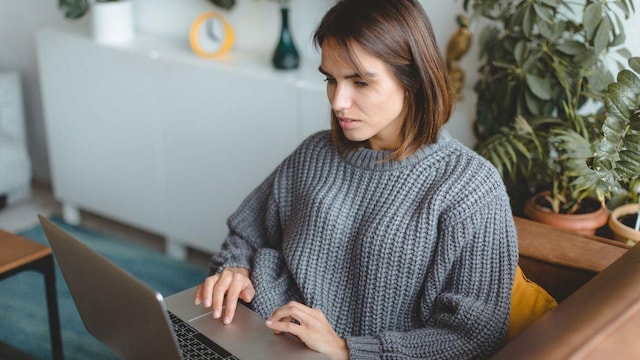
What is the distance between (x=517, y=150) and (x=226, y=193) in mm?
1234

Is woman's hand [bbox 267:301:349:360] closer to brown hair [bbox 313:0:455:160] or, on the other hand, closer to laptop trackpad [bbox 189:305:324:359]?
laptop trackpad [bbox 189:305:324:359]

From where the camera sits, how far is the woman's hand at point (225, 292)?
1.61 meters

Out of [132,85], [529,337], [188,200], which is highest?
[529,337]

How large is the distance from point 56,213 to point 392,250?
2.52 metres

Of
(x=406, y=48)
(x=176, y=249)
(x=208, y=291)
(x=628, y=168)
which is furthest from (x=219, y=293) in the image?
(x=176, y=249)

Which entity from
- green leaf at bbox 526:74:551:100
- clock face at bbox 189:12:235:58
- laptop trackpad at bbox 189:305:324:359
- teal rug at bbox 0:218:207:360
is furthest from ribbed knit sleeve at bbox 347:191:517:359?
clock face at bbox 189:12:235:58

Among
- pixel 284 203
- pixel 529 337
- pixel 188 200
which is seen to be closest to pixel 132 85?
pixel 188 200

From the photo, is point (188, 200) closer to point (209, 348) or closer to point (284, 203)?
point (284, 203)

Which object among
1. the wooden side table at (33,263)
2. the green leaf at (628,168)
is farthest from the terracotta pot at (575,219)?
the wooden side table at (33,263)

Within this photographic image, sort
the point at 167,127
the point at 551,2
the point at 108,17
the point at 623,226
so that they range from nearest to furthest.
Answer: the point at 623,226, the point at 551,2, the point at 167,127, the point at 108,17

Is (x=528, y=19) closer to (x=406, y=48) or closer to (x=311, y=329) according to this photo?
(x=406, y=48)

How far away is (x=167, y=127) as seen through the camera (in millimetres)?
3150

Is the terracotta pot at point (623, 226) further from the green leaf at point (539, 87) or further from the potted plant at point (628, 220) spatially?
the green leaf at point (539, 87)

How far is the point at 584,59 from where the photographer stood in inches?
83.3
